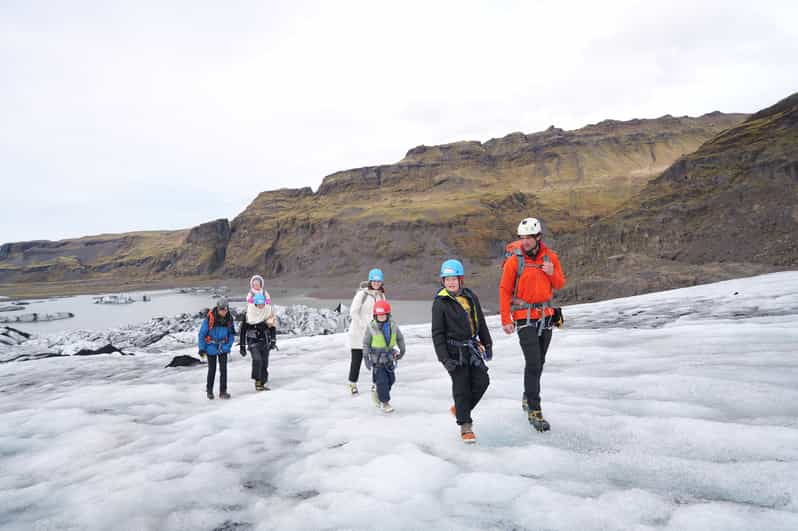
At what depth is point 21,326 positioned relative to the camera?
42.8m

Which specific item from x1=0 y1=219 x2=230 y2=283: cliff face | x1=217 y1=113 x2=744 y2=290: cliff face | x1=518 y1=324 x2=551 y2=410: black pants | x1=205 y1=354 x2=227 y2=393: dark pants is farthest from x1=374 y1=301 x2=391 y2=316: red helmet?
x1=0 y1=219 x2=230 y2=283: cliff face

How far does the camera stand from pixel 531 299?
470cm

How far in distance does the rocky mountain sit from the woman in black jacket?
154ft

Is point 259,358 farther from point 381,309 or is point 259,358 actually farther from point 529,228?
point 529,228

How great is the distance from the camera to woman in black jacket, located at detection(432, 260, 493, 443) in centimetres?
462

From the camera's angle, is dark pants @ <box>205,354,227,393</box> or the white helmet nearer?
the white helmet

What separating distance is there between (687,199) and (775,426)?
48450mm

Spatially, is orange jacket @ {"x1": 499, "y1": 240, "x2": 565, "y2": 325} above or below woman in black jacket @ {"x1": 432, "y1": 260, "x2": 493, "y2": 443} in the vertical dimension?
above

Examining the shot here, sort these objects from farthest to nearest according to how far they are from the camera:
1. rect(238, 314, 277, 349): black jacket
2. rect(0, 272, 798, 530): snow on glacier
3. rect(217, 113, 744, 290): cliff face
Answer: rect(217, 113, 744, 290): cliff face, rect(238, 314, 277, 349): black jacket, rect(0, 272, 798, 530): snow on glacier

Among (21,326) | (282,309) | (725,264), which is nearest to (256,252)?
(21,326)

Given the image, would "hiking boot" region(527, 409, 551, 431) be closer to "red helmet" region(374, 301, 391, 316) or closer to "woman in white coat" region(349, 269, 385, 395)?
"red helmet" region(374, 301, 391, 316)

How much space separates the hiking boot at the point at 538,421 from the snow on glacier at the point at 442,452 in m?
0.11

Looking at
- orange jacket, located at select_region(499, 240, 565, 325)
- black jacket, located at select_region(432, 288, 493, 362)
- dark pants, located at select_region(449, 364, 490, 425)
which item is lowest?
dark pants, located at select_region(449, 364, 490, 425)

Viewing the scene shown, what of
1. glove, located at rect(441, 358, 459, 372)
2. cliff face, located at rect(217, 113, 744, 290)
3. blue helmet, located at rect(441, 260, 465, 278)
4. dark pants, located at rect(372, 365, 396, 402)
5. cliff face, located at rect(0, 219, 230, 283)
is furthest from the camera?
cliff face, located at rect(0, 219, 230, 283)
